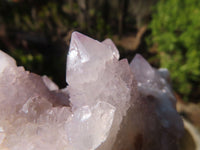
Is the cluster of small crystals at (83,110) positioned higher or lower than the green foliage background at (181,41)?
higher

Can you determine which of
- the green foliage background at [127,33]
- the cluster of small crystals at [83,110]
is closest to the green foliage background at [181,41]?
the green foliage background at [127,33]

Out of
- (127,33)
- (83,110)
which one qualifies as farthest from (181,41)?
(83,110)

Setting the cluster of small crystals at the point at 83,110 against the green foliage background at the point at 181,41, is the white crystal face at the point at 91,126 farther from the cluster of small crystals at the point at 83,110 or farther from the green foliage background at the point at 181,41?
the green foliage background at the point at 181,41

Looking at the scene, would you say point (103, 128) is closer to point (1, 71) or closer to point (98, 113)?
point (98, 113)

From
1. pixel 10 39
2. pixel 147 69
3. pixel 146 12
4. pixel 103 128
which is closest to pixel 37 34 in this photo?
pixel 10 39

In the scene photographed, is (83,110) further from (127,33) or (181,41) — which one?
(181,41)

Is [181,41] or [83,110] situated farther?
[181,41]

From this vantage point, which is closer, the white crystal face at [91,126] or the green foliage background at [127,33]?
the white crystal face at [91,126]
